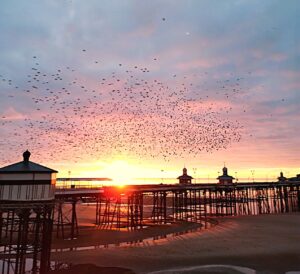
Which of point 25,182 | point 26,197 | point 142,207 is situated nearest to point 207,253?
point 26,197

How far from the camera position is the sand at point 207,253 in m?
15.4

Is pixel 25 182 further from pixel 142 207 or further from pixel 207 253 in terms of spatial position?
pixel 142 207

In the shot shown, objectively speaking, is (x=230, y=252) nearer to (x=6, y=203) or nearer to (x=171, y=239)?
(x=171, y=239)

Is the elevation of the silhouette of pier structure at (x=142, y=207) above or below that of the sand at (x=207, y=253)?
above

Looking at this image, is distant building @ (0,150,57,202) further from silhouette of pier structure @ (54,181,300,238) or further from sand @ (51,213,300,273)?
sand @ (51,213,300,273)

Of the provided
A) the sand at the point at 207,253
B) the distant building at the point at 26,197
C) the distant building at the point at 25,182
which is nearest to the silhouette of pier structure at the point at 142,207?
the distant building at the point at 26,197

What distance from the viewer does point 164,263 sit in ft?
52.0

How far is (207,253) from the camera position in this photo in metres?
18.0

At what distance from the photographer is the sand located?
1544 cm

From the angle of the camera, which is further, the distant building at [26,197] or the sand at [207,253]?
the sand at [207,253]

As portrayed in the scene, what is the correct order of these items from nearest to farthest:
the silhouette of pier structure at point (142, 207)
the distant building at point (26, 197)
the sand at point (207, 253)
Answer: the distant building at point (26, 197), the sand at point (207, 253), the silhouette of pier structure at point (142, 207)

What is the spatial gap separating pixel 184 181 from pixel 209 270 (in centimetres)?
5232

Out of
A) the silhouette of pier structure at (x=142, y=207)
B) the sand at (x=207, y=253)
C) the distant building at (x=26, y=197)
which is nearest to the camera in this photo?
the distant building at (x=26, y=197)

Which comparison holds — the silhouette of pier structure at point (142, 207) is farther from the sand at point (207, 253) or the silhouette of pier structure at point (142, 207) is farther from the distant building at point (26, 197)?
the sand at point (207, 253)
